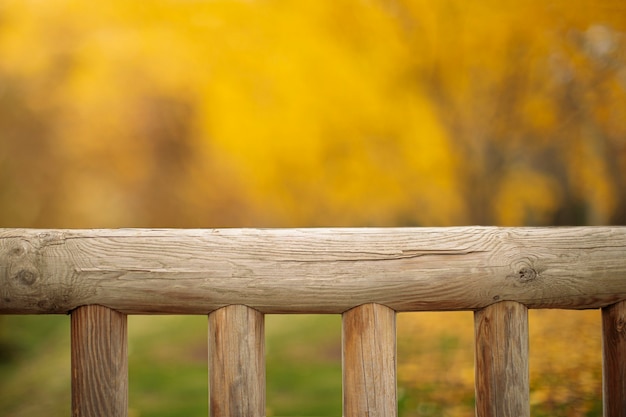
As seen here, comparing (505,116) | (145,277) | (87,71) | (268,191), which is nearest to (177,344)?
(268,191)

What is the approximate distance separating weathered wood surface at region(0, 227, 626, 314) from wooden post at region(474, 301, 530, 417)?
0.02m

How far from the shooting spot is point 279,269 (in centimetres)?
63

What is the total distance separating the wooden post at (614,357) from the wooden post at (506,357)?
104 mm

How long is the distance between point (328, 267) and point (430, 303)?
0.12 meters

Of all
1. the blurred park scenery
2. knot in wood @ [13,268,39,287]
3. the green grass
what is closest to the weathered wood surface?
knot in wood @ [13,268,39,287]

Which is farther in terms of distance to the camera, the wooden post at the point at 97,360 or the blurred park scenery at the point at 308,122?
the blurred park scenery at the point at 308,122

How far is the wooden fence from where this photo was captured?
64cm

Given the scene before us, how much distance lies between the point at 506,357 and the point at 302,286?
0.81 feet

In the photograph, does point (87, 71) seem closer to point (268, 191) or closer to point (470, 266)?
point (268, 191)

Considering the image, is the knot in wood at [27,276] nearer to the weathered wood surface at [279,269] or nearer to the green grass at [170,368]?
the weathered wood surface at [279,269]

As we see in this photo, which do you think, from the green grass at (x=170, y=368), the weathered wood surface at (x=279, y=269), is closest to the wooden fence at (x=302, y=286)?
the weathered wood surface at (x=279, y=269)

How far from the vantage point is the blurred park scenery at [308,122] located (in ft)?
11.6

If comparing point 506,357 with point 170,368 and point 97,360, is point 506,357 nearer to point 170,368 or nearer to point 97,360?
point 97,360

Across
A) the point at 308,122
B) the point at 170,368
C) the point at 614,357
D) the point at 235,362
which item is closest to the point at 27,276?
the point at 235,362
